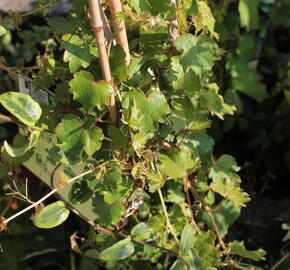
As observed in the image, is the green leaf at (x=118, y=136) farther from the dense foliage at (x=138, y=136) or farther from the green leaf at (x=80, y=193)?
the green leaf at (x=80, y=193)

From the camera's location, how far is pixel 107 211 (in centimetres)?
99

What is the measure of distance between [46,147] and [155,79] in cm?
29

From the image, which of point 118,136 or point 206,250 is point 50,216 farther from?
point 206,250

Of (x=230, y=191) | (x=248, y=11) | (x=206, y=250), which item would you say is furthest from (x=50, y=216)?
(x=248, y=11)

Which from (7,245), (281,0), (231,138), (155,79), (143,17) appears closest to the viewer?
(143,17)

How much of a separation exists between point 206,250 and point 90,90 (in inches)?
16.8

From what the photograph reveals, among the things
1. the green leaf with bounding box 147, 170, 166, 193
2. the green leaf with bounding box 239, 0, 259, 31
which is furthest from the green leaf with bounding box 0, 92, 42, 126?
the green leaf with bounding box 239, 0, 259, 31

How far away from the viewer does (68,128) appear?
90 cm

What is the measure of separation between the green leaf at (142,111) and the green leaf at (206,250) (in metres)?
0.30

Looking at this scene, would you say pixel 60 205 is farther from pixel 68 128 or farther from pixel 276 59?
pixel 276 59

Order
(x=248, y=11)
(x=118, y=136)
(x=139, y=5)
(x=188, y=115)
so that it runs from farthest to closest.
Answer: (x=248, y=11) < (x=188, y=115) < (x=118, y=136) < (x=139, y=5)

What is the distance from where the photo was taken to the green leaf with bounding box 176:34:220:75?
2.86 feet

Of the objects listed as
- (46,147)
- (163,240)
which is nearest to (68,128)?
(46,147)

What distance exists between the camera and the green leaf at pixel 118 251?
95cm
